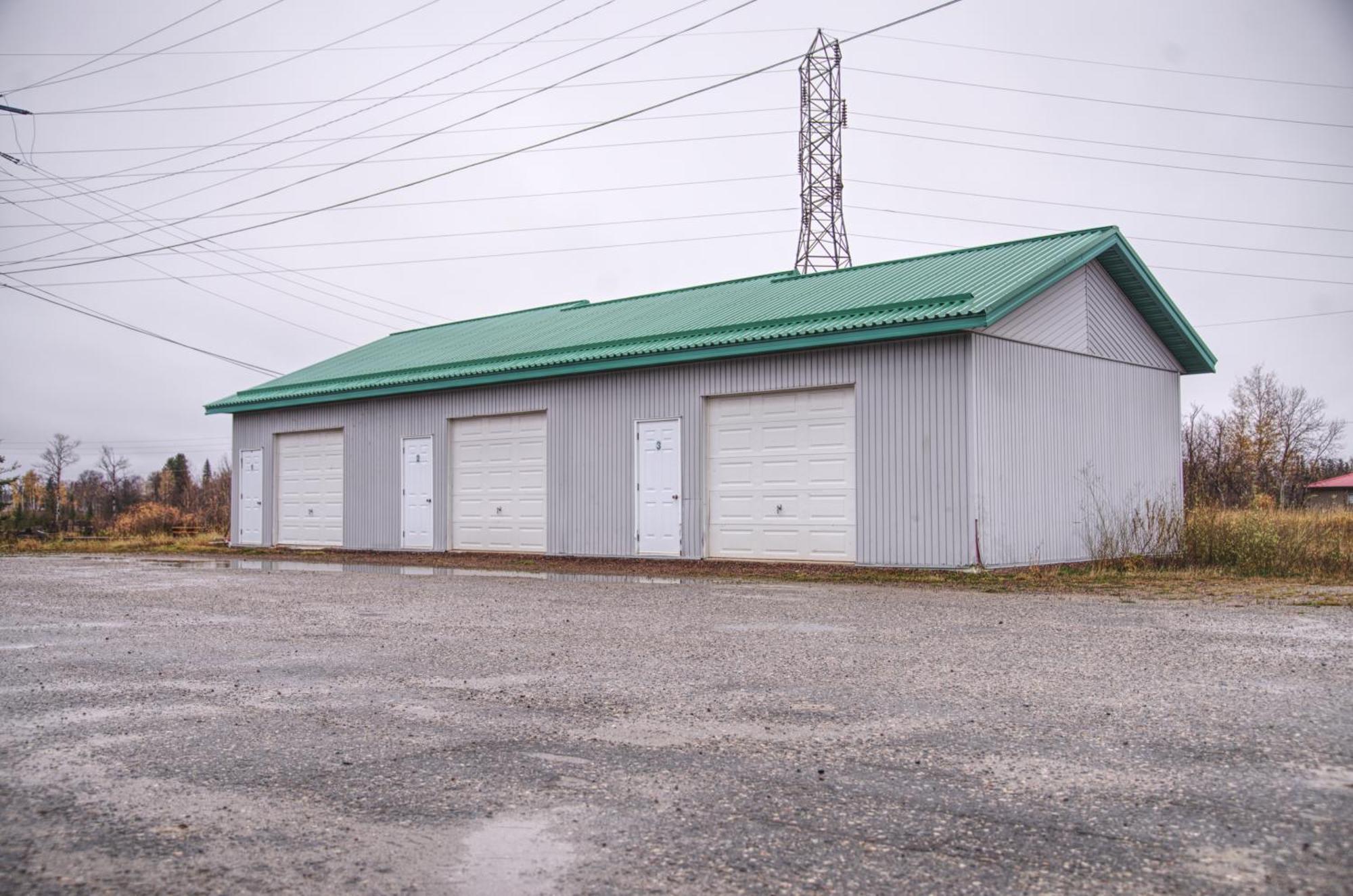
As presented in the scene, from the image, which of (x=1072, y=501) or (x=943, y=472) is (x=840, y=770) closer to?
(x=943, y=472)

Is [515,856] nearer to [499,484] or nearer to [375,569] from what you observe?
[375,569]

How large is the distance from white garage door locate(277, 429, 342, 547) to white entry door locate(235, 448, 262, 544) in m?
0.64

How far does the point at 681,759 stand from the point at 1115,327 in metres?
15.4

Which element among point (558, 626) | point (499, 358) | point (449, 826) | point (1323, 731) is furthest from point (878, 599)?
point (499, 358)

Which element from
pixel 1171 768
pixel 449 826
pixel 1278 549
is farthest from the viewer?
pixel 1278 549

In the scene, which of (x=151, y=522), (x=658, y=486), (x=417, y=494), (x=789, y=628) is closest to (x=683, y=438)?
(x=658, y=486)

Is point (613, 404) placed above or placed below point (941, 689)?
above

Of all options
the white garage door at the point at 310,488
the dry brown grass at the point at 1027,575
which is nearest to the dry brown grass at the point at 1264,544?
the dry brown grass at the point at 1027,575

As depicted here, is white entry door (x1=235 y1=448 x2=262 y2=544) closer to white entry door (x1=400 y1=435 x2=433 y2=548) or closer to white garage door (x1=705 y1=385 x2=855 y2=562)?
white entry door (x1=400 y1=435 x2=433 y2=548)

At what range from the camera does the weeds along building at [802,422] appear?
47.1ft

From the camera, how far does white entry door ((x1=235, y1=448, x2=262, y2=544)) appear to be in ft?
79.4

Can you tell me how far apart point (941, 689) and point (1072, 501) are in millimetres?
11411

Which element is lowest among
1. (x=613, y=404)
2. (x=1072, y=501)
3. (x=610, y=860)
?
(x=610, y=860)

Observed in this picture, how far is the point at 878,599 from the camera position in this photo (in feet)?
34.7
